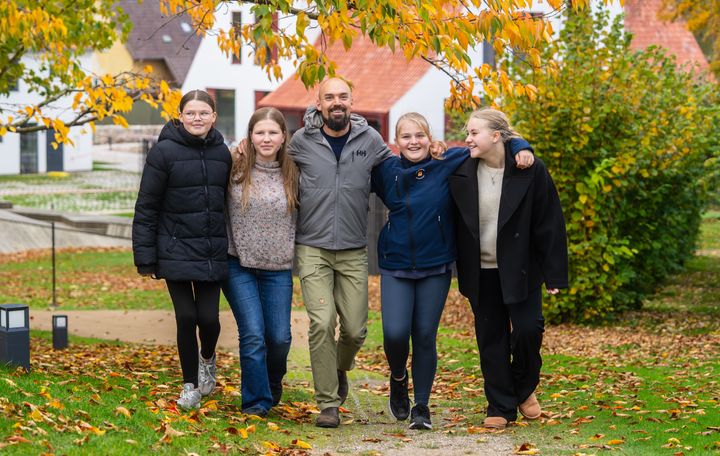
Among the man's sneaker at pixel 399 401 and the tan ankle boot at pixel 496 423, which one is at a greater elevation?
the man's sneaker at pixel 399 401

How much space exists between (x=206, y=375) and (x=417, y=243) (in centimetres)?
171

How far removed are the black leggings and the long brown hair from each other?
582 millimetres

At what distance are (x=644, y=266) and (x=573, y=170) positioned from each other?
209 cm

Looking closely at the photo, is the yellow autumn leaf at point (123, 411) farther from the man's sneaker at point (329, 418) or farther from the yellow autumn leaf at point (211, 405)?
the man's sneaker at point (329, 418)

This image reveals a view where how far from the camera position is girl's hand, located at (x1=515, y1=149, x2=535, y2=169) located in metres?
6.88

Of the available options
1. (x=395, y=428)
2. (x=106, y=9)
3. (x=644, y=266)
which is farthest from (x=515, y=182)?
(x=106, y=9)

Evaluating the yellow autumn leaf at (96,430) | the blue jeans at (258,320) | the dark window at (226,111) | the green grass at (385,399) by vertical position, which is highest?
the dark window at (226,111)

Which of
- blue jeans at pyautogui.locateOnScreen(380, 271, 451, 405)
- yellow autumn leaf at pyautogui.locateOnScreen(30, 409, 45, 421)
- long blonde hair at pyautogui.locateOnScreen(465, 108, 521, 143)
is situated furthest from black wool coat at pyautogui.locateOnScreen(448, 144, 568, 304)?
yellow autumn leaf at pyautogui.locateOnScreen(30, 409, 45, 421)

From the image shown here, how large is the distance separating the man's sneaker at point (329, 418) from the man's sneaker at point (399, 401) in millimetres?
401

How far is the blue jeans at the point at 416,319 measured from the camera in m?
7.05

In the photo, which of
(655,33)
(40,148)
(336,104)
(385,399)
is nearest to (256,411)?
(385,399)

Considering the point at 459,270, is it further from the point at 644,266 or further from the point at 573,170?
the point at 644,266

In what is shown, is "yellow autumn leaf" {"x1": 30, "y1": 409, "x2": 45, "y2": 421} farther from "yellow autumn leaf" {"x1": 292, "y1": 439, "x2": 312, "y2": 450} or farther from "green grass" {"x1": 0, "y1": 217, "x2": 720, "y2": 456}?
"yellow autumn leaf" {"x1": 292, "y1": 439, "x2": 312, "y2": 450}

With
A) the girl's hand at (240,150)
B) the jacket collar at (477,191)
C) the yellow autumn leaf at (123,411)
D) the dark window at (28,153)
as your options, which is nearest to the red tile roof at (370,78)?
the dark window at (28,153)
